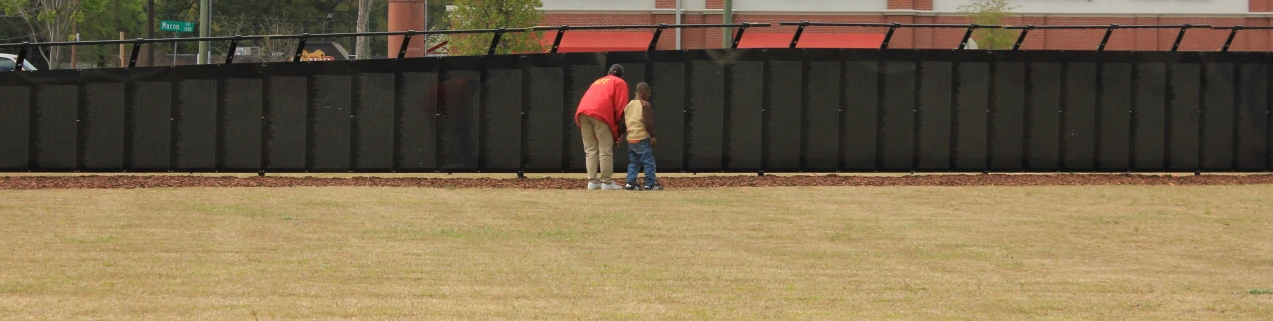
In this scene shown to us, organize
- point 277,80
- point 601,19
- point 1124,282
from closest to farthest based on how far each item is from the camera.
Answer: point 1124,282
point 277,80
point 601,19

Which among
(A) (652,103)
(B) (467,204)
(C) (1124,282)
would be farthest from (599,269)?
(A) (652,103)

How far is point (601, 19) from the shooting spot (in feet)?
152

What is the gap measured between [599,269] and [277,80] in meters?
8.86

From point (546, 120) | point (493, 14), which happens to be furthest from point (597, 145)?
point (493, 14)

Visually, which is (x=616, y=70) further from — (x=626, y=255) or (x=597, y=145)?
(x=626, y=255)

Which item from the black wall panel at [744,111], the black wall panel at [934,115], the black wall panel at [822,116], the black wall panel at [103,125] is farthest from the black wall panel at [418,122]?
the black wall panel at [934,115]

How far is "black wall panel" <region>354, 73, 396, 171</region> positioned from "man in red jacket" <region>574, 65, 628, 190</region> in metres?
2.71

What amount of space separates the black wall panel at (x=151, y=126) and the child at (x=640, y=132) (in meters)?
5.40

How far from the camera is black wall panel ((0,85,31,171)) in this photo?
55.5 feet

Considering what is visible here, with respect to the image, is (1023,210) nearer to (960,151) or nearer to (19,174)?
(960,151)

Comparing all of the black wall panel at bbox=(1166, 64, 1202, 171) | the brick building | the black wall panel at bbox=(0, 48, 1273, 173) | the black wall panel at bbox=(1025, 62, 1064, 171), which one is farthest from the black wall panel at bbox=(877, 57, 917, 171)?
the brick building

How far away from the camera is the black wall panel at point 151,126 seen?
1695 centimetres

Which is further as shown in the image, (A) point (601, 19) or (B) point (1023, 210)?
(A) point (601, 19)

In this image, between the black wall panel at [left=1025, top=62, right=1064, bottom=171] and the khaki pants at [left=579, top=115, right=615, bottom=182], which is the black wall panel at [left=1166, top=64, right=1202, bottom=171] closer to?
the black wall panel at [left=1025, top=62, right=1064, bottom=171]
